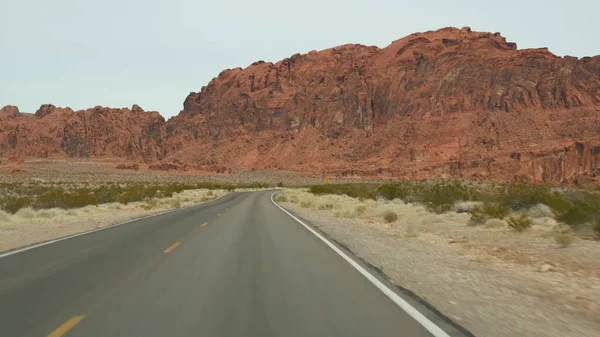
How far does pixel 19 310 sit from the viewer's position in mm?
7188

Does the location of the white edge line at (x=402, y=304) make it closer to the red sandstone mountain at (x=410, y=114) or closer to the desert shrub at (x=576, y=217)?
the desert shrub at (x=576, y=217)

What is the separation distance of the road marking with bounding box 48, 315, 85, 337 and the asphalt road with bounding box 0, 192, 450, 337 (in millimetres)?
11

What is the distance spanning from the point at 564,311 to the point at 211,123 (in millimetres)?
157609

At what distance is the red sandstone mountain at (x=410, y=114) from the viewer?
99875 millimetres

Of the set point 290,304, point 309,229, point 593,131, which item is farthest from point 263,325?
point 593,131

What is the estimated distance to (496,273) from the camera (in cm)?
1041

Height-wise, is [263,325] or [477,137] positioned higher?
[477,137]

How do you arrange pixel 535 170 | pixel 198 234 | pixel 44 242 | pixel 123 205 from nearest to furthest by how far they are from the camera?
pixel 44 242 → pixel 198 234 → pixel 123 205 → pixel 535 170

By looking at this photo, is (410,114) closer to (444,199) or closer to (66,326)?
(444,199)

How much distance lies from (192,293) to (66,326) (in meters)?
2.16

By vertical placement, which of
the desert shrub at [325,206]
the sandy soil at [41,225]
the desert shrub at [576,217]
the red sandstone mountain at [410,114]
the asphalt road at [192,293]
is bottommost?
the desert shrub at [325,206]

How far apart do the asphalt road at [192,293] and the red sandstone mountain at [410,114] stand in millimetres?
68511

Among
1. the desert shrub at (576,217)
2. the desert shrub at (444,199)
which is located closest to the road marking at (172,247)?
the desert shrub at (576,217)

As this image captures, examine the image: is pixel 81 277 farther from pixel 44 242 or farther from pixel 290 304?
pixel 44 242
